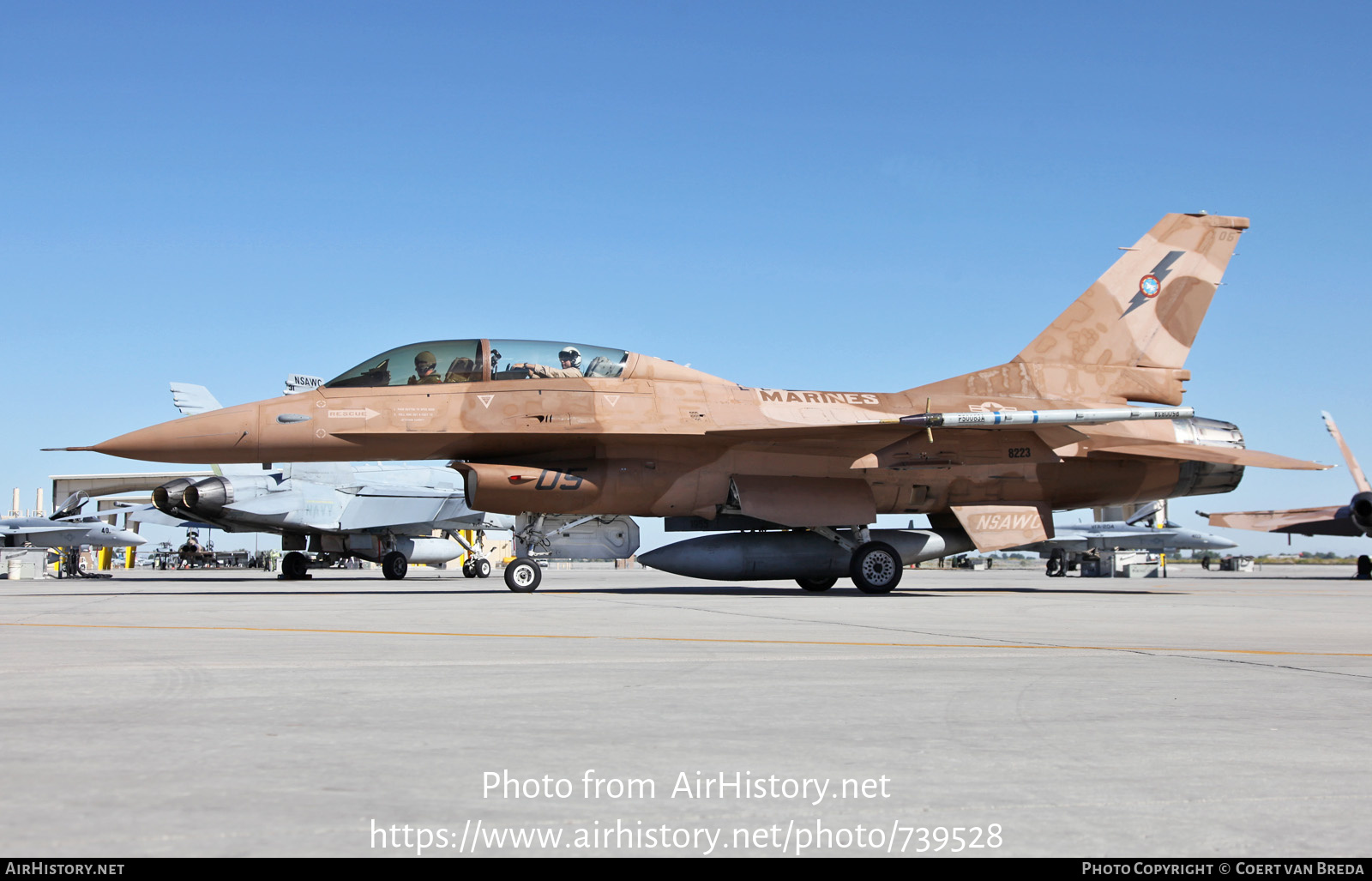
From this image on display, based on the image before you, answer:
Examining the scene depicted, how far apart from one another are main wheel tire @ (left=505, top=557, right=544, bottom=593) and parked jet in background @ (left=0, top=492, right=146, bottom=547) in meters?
25.9

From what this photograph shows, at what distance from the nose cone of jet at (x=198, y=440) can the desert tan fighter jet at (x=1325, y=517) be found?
3009 cm

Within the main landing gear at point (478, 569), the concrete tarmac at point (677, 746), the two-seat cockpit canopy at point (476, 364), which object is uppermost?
the two-seat cockpit canopy at point (476, 364)

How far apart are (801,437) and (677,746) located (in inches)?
477

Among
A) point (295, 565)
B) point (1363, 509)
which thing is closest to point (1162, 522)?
point (1363, 509)

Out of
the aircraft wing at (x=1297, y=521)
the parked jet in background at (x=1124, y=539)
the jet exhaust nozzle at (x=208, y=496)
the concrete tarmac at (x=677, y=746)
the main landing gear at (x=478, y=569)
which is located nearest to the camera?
the concrete tarmac at (x=677, y=746)

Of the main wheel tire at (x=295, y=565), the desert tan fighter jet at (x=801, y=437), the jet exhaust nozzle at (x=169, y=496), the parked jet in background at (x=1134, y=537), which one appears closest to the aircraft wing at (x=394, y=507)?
the main wheel tire at (x=295, y=565)

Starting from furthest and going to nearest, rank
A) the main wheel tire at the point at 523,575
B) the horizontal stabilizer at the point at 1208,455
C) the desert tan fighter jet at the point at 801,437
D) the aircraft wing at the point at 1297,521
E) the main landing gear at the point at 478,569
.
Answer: the aircraft wing at the point at 1297,521 → the main landing gear at the point at 478,569 → the horizontal stabilizer at the point at 1208,455 → the main wheel tire at the point at 523,575 → the desert tan fighter jet at the point at 801,437

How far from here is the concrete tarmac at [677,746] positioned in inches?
95.2

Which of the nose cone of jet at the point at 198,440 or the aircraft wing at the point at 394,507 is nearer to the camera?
the nose cone of jet at the point at 198,440

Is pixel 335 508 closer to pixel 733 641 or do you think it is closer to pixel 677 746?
pixel 733 641

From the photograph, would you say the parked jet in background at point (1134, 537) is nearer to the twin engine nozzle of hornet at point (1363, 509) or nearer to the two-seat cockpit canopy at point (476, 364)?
the twin engine nozzle of hornet at point (1363, 509)

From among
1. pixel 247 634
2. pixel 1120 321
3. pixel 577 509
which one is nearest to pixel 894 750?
pixel 247 634

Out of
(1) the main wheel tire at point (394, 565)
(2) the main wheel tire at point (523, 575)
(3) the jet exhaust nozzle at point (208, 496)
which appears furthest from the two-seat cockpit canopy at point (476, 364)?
(1) the main wheel tire at point (394, 565)

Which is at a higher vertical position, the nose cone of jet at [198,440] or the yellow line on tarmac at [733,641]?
the nose cone of jet at [198,440]
